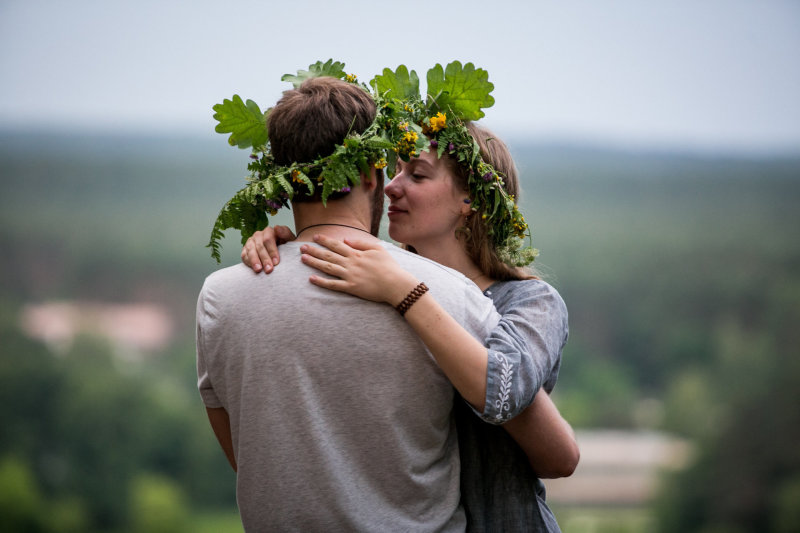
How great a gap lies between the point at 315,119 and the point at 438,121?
1.66 feet

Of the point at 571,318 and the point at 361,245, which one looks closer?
the point at 361,245

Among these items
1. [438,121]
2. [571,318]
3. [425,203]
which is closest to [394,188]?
[425,203]

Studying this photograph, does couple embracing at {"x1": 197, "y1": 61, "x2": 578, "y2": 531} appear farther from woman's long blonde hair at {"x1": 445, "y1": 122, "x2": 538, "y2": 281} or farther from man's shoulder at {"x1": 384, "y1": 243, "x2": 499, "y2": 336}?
woman's long blonde hair at {"x1": 445, "y1": 122, "x2": 538, "y2": 281}

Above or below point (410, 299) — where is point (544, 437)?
below

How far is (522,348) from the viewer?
168 centimetres

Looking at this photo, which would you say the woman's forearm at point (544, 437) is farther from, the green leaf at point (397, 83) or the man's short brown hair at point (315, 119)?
the green leaf at point (397, 83)

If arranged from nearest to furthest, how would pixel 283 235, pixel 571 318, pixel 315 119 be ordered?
pixel 315 119, pixel 283 235, pixel 571 318

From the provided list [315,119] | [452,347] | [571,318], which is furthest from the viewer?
[571,318]

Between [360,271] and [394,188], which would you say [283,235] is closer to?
[360,271]

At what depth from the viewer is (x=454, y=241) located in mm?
2264

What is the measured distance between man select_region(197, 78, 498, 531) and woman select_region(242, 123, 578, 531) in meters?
0.05

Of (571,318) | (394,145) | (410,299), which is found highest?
(394,145)

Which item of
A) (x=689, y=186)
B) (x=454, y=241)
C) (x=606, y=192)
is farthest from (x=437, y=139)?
(x=689, y=186)

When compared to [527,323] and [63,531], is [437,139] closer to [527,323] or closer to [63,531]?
[527,323]
